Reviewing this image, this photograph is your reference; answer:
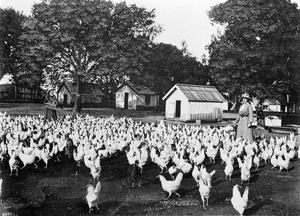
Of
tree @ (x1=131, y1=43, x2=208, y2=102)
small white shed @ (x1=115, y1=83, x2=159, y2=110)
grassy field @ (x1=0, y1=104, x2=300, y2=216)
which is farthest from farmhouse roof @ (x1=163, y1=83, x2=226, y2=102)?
small white shed @ (x1=115, y1=83, x2=159, y2=110)

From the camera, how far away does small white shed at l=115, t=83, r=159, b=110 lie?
55.5 m

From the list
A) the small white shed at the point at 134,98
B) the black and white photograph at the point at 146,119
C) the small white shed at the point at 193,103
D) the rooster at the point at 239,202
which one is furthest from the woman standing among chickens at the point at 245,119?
the small white shed at the point at 134,98

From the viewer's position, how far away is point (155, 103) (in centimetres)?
5766

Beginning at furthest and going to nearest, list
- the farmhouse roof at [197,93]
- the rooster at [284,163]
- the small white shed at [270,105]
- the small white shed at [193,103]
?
1. the small white shed at [270,105]
2. the farmhouse roof at [197,93]
3. the small white shed at [193,103]
4. the rooster at [284,163]

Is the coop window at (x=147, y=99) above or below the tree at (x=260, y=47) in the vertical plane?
below

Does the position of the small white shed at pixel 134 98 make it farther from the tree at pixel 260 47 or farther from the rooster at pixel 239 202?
the rooster at pixel 239 202

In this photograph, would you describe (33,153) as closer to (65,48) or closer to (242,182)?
(242,182)

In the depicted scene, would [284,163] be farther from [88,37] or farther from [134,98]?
[134,98]

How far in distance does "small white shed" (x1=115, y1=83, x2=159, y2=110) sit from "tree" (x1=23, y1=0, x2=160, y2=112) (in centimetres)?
2047

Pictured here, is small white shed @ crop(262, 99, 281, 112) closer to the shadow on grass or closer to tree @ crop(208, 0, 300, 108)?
tree @ crop(208, 0, 300, 108)

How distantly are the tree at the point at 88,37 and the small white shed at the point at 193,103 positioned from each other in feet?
16.7

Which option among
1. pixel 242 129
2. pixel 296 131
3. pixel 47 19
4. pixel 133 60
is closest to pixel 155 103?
pixel 133 60

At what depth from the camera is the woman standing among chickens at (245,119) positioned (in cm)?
1566

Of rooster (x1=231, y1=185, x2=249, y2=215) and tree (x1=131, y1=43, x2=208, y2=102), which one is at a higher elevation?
tree (x1=131, y1=43, x2=208, y2=102)
